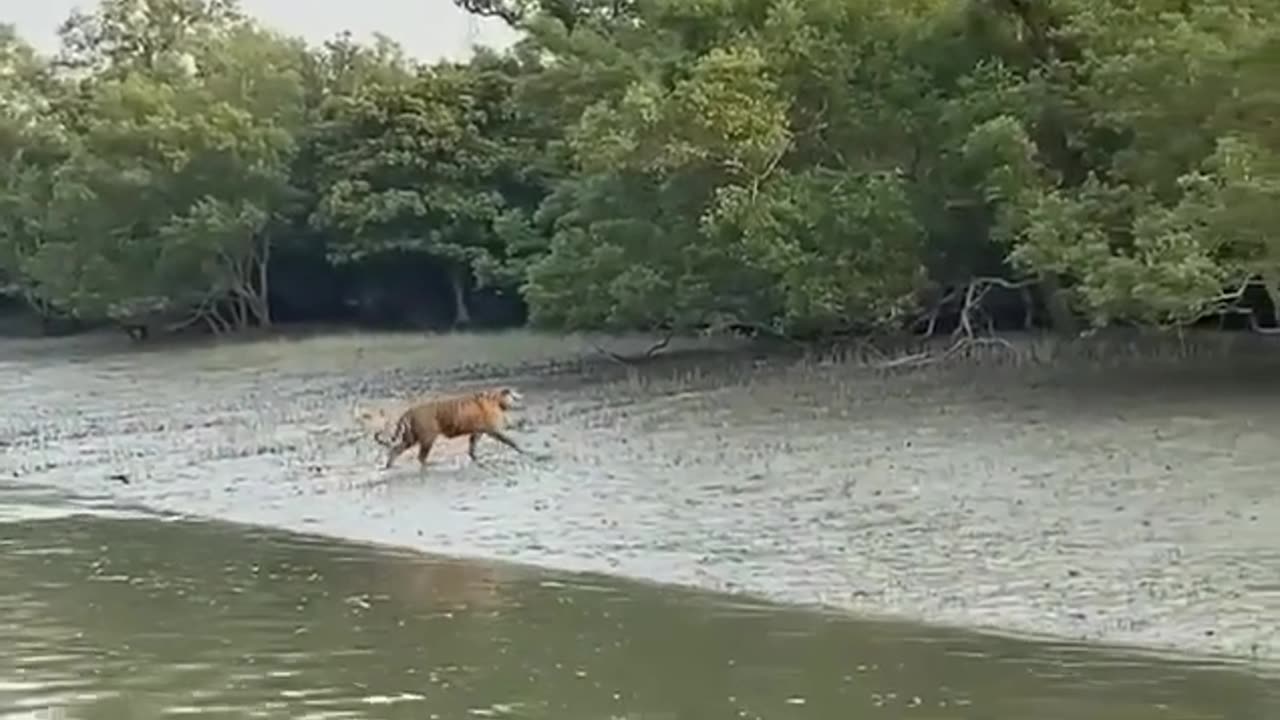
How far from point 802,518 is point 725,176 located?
13.0m

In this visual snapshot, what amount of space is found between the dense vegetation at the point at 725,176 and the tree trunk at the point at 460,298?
176 mm

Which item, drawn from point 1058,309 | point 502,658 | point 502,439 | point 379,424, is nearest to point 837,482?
point 502,439

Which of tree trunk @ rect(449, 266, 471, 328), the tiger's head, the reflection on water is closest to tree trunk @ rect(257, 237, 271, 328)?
tree trunk @ rect(449, 266, 471, 328)

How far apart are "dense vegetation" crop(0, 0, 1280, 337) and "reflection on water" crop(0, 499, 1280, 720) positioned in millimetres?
9510

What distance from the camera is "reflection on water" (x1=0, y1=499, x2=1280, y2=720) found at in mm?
9102

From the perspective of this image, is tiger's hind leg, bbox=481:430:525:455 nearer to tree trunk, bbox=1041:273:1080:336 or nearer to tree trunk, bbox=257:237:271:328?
tree trunk, bbox=1041:273:1080:336

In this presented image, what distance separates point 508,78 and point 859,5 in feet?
63.8

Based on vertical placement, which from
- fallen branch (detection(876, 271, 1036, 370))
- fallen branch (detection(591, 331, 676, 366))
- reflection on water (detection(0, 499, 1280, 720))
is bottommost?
reflection on water (detection(0, 499, 1280, 720))

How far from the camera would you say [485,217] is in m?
44.0

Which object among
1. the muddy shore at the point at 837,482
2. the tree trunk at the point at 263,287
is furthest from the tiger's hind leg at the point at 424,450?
the tree trunk at the point at 263,287

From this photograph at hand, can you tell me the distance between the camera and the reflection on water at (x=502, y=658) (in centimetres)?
910

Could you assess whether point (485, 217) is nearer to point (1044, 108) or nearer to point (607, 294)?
point (607, 294)

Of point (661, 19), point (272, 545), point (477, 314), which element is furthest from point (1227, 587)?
point (477, 314)

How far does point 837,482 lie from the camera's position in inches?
656
